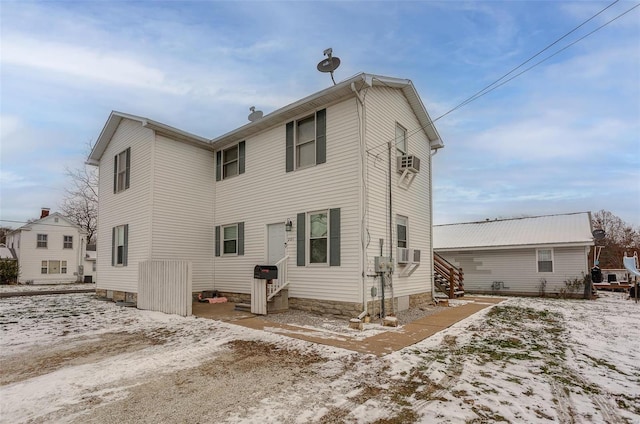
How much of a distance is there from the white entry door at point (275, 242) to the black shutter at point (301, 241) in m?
0.68

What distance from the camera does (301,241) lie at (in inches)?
373

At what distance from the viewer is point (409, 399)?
12.3ft

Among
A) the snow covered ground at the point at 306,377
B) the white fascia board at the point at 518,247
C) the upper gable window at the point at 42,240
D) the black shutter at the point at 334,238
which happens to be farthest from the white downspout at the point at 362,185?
the upper gable window at the point at 42,240

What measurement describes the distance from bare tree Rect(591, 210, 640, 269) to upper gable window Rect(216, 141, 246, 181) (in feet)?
107

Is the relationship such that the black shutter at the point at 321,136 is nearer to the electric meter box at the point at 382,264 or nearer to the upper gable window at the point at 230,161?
the electric meter box at the point at 382,264

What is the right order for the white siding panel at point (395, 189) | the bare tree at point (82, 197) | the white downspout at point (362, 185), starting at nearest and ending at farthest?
the white downspout at point (362, 185) → the white siding panel at point (395, 189) → the bare tree at point (82, 197)

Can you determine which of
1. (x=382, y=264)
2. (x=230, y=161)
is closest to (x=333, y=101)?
(x=382, y=264)

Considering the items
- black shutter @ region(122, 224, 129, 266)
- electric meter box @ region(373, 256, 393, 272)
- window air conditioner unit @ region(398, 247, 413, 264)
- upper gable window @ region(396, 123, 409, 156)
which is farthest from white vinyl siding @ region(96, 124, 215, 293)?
upper gable window @ region(396, 123, 409, 156)

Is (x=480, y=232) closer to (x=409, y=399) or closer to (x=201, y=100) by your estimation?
(x=201, y=100)

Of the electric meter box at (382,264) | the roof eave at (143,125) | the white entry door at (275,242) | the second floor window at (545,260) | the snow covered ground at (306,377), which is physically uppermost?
the roof eave at (143,125)

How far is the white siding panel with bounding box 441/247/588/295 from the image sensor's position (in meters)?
15.8

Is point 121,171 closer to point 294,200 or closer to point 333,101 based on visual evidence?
A: point 294,200

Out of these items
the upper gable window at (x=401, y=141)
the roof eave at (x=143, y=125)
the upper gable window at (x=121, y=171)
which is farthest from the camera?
the upper gable window at (x=121, y=171)

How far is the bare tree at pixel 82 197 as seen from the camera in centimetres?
2952
